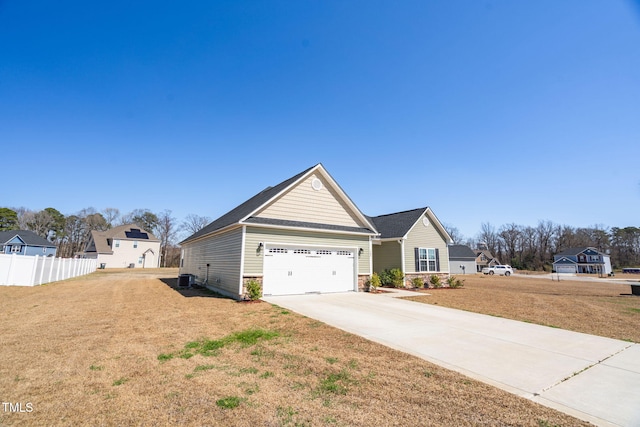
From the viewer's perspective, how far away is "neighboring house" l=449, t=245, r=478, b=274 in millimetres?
50500

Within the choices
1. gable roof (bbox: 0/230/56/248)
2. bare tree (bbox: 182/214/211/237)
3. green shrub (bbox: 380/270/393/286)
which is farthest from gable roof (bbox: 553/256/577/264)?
gable roof (bbox: 0/230/56/248)

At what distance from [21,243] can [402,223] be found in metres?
48.0

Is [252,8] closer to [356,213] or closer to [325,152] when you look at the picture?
[325,152]

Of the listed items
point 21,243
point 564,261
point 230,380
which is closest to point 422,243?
point 230,380

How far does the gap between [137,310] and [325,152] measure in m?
12.8

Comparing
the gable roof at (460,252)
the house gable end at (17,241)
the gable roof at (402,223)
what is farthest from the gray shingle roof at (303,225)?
the house gable end at (17,241)

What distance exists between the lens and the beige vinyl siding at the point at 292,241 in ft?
41.3

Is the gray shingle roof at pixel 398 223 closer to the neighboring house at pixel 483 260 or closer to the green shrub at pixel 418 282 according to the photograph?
the green shrub at pixel 418 282

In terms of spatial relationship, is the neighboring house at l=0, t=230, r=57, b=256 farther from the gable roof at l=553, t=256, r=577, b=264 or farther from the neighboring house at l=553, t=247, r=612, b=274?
the gable roof at l=553, t=256, r=577, b=264

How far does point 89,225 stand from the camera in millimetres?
59562

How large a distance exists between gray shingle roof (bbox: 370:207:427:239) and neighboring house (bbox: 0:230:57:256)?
44628 millimetres

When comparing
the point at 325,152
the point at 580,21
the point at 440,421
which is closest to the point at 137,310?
the point at 440,421

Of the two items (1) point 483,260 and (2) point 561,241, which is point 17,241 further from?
(2) point 561,241

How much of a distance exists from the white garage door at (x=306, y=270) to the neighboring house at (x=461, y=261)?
41.3 meters
